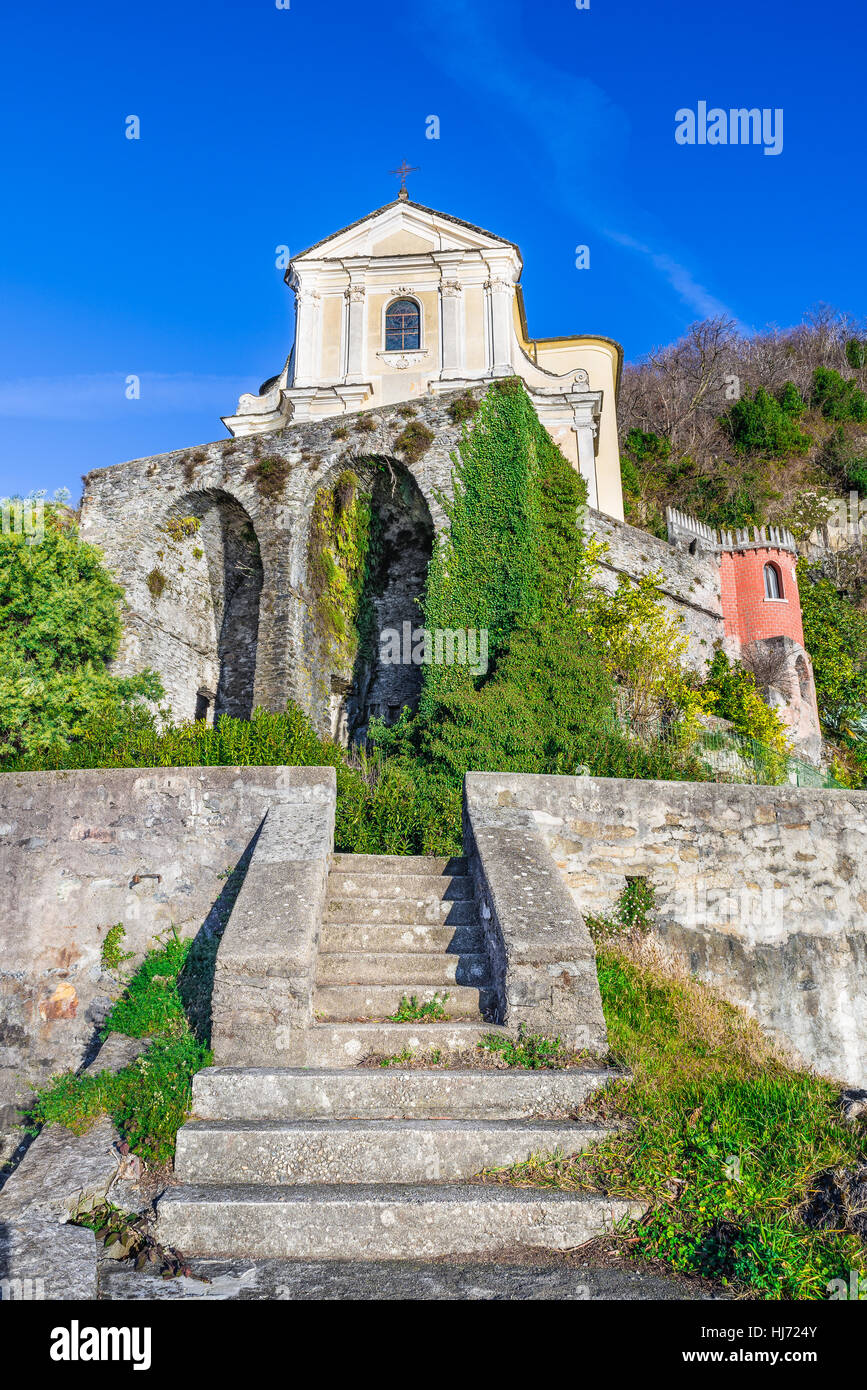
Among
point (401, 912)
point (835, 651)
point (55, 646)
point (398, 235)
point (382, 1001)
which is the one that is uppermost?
point (398, 235)

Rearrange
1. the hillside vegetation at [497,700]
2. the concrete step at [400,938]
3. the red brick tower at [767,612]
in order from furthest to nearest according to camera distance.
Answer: the red brick tower at [767,612]
the hillside vegetation at [497,700]
the concrete step at [400,938]

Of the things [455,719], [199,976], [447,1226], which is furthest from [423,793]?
[447,1226]

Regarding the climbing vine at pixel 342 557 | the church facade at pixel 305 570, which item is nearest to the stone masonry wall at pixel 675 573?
the church facade at pixel 305 570

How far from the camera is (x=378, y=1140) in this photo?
3.90 m

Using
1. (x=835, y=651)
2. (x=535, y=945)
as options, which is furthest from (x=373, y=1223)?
(x=835, y=651)

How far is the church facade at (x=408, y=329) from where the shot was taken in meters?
24.6

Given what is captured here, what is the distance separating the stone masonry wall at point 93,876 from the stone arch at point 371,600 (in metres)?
6.68

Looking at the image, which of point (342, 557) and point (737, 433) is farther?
point (737, 433)

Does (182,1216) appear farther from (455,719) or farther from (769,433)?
(769,433)

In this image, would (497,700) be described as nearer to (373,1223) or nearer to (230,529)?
(373,1223)

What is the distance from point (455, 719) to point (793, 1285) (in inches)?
289

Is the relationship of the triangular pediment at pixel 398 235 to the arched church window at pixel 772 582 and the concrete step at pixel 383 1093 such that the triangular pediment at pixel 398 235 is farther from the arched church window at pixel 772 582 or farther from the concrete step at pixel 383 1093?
the concrete step at pixel 383 1093

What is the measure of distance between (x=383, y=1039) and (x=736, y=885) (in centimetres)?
366
